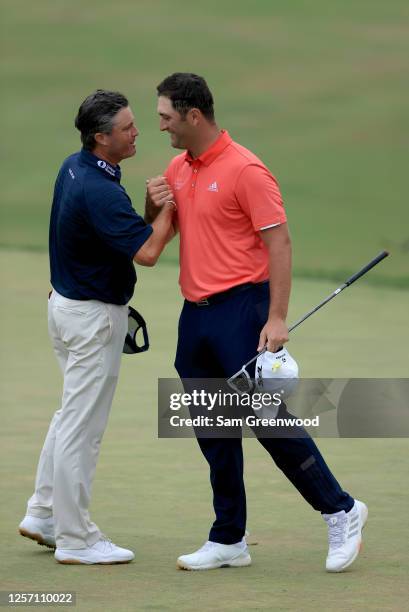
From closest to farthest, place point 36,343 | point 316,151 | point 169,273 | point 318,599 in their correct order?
point 318,599, point 36,343, point 169,273, point 316,151

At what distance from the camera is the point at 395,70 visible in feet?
54.8

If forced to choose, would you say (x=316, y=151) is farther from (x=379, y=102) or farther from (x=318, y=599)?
(x=318, y=599)

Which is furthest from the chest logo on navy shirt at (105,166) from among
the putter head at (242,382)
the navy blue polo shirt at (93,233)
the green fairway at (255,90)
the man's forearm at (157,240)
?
the green fairway at (255,90)

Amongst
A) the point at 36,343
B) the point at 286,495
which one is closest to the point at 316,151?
the point at 36,343

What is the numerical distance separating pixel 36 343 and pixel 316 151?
6582 millimetres

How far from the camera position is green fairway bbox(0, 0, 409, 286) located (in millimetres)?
15234

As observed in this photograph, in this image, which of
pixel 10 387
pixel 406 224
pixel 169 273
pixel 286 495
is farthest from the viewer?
pixel 406 224

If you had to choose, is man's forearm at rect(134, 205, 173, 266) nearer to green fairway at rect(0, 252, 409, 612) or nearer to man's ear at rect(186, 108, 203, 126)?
man's ear at rect(186, 108, 203, 126)

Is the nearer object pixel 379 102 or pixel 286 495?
pixel 286 495

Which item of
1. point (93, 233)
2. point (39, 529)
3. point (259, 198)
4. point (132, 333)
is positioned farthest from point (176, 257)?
point (259, 198)

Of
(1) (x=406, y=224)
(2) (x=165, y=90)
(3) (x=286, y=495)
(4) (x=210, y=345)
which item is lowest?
(1) (x=406, y=224)

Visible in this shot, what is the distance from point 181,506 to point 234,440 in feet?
3.03

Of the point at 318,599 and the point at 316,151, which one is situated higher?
the point at 318,599

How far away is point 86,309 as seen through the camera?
5.07m
